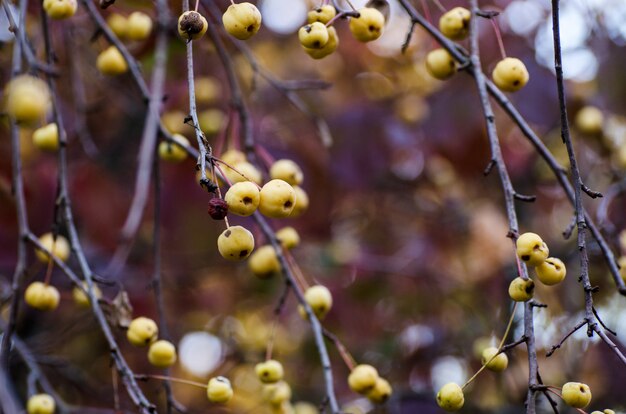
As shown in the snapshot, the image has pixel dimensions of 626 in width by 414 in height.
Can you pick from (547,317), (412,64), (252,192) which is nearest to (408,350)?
(547,317)

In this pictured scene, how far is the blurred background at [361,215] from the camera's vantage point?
242 cm

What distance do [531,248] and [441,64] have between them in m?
0.56

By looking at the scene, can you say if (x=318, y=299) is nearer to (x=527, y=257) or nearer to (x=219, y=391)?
(x=219, y=391)

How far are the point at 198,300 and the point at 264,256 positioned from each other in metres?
Answer: 1.42

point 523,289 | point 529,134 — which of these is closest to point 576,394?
point 523,289

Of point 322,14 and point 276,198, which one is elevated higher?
point 322,14

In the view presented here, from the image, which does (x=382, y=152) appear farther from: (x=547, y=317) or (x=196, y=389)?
(x=196, y=389)

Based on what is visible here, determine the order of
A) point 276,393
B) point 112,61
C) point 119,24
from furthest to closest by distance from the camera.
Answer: point 119,24, point 112,61, point 276,393

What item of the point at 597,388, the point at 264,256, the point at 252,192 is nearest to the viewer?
the point at 252,192

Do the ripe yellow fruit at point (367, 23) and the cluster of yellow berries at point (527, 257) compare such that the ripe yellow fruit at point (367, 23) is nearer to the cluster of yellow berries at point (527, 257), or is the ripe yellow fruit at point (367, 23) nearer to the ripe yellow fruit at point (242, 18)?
the ripe yellow fruit at point (242, 18)

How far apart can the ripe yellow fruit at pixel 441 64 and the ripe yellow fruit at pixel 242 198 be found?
25.8 inches

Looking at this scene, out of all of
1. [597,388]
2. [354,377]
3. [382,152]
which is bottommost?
[354,377]

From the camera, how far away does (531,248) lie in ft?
3.59

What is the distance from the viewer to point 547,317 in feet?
8.66
